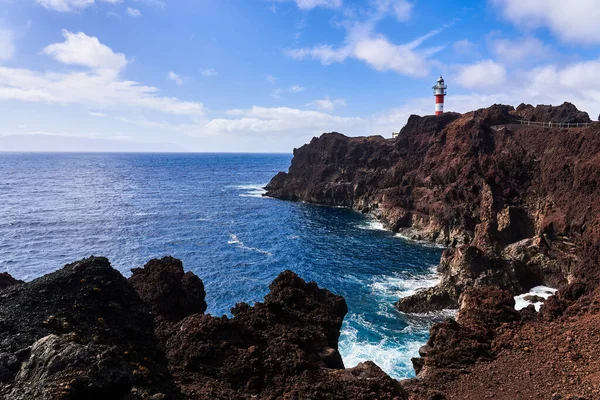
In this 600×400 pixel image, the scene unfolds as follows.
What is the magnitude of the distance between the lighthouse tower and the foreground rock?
83.4 m

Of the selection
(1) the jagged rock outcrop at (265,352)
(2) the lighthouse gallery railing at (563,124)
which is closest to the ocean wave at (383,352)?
(1) the jagged rock outcrop at (265,352)

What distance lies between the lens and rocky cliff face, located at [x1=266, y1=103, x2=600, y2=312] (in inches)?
1565

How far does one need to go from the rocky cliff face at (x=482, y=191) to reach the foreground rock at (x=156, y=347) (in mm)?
20623

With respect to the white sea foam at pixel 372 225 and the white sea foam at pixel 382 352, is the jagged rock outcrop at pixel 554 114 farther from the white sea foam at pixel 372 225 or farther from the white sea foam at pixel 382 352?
the white sea foam at pixel 382 352

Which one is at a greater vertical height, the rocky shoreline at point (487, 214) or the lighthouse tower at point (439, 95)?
the lighthouse tower at point (439, 95)

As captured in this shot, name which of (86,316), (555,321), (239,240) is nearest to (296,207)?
(239,240)

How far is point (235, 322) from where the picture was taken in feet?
63.7

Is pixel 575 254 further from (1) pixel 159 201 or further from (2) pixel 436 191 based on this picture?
(1) pixel 159 201

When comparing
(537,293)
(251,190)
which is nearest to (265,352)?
(537,293)

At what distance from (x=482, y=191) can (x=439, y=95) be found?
38.9m

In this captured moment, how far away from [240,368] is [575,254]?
4049 centimetres

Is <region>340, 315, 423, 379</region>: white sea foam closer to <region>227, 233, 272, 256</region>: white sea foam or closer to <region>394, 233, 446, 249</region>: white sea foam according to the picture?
<region>227, 233, 272, 256</region>: white sea foam

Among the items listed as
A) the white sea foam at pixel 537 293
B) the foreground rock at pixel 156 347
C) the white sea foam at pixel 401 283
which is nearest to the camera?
the foreground rock at pixel 156 347

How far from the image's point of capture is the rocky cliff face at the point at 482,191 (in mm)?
39750
